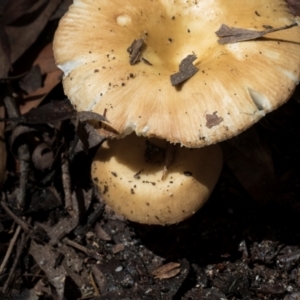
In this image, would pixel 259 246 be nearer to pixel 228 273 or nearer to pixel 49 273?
pixel 228 273

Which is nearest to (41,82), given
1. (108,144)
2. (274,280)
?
(108,144)

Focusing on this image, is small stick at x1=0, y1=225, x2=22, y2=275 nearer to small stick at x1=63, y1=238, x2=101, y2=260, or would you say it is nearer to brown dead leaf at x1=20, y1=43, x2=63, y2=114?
small stick at x1=63, y1=238, x2=101, y2=260

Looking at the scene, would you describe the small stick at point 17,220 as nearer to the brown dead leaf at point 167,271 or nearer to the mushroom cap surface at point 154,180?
the mushroom cap surface at point 154,180

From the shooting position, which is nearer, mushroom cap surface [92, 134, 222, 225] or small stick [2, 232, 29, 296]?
mushroom cap surface [92, 134, 222, 225]

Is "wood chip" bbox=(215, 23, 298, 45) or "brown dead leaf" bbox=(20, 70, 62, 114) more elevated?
"wood chip" bbox=(215, 23, 298, 45)

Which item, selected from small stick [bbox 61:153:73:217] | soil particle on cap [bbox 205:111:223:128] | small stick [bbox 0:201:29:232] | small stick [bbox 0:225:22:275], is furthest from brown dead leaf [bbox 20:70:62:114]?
soil particle on cap [bbox 205:111:223:128]

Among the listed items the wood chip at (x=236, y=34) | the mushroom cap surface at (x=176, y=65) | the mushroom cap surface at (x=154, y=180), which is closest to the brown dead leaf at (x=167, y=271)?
the mushroom cap surface at (x=154, y=180)
